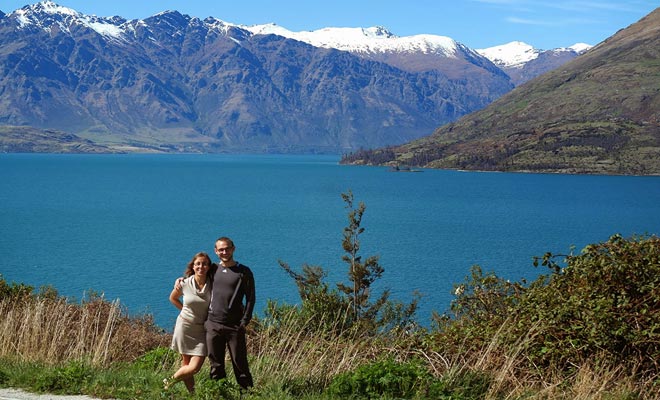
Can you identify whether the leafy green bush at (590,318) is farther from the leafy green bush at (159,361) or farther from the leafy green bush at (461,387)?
the leafy green bush at (159,361)

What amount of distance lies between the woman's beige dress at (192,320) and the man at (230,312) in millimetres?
164

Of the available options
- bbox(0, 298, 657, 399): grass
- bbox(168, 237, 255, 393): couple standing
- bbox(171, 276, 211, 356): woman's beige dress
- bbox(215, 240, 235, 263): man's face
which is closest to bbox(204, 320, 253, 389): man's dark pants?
bbox(168, 237, 255, 393): couple standing

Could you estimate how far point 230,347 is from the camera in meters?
11.6

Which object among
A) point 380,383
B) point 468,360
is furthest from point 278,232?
point 380,383

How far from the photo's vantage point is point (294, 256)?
79375mm

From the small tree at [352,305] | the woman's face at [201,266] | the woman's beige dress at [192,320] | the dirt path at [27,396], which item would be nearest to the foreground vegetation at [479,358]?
the dirt path at [27,396]

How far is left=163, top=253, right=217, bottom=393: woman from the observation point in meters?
11.6

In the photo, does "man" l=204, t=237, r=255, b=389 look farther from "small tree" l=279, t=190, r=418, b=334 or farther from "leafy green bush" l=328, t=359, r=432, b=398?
"small tree" l=279, t=190, r=418, b=334

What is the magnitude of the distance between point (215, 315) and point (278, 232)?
89751 millimetres

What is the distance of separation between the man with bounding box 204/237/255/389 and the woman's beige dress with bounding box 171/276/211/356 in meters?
0.16

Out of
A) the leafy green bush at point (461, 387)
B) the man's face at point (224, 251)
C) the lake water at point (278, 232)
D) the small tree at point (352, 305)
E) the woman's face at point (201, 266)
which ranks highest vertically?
the man's face at point (224, 251)

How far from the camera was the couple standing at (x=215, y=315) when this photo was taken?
37.6ft

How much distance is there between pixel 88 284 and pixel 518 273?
38.6 m

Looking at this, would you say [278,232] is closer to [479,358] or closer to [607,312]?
[479,358]
